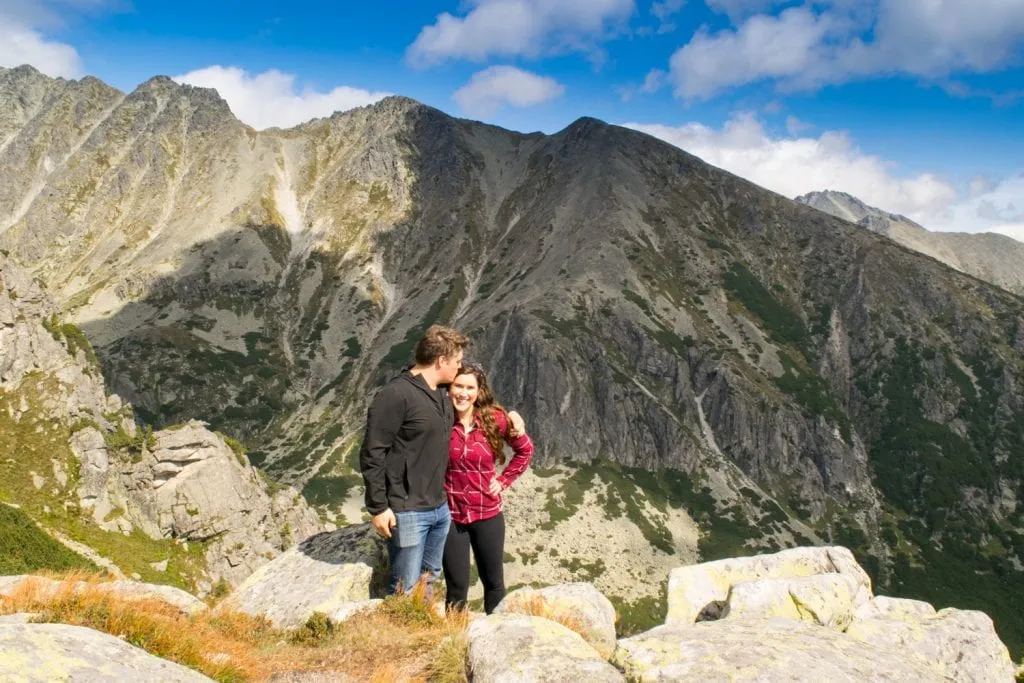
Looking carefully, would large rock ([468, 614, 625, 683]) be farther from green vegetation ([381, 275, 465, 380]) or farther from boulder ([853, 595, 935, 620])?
green vegetation ([381, 275, 465, 380])

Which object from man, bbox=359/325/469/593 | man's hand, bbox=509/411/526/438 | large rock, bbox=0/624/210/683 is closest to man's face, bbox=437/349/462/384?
→ man, bbox=359/325/469/593

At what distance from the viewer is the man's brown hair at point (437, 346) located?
948cm

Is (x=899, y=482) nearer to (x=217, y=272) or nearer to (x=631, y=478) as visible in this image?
(x=631, y=478)

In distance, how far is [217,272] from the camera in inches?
7859

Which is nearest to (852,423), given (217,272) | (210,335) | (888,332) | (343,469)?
(888,332)

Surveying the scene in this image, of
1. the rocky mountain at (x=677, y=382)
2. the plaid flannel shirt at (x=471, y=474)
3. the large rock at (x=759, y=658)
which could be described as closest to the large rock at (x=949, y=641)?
the large rock at (x=759, y=658)

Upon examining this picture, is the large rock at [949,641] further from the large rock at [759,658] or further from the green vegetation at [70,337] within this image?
the green vegetation at [70,337]

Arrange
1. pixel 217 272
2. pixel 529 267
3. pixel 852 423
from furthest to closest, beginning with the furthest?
pixel 217 272
pixel 529 267
pixel 852 423

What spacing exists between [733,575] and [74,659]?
13.2 meters

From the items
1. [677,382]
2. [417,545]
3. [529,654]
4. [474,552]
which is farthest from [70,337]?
[677,382]

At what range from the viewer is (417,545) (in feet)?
32.6

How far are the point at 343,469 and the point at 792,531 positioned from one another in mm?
96898

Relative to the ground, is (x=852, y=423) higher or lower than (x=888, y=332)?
lower

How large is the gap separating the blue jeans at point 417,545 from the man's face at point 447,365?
2.34 m
